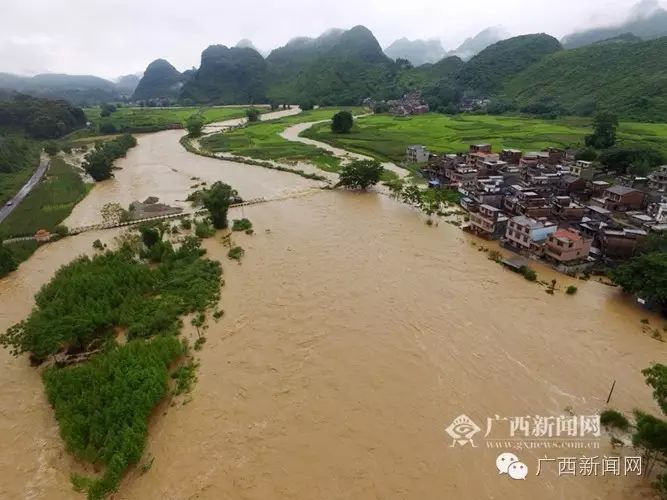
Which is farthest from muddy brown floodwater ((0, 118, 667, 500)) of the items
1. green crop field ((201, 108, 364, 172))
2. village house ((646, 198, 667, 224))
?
green crop field ((201, 108, 364, 172))

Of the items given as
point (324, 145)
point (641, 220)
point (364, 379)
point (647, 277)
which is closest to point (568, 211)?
point (641, 220)

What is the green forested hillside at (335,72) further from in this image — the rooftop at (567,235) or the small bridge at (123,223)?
the rooftop at (567,235)


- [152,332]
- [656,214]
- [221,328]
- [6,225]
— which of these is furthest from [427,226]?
[6,225]

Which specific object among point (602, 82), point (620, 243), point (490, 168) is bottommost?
point (620, 243)

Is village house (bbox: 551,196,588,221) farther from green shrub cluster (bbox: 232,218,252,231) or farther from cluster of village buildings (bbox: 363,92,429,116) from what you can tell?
cluster of village buildings (bbox: 363,92,429,116)

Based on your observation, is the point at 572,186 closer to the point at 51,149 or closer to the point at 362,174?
the point at 362,174

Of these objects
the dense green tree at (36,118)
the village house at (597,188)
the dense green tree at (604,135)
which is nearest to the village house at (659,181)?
the village house at (597,188)
